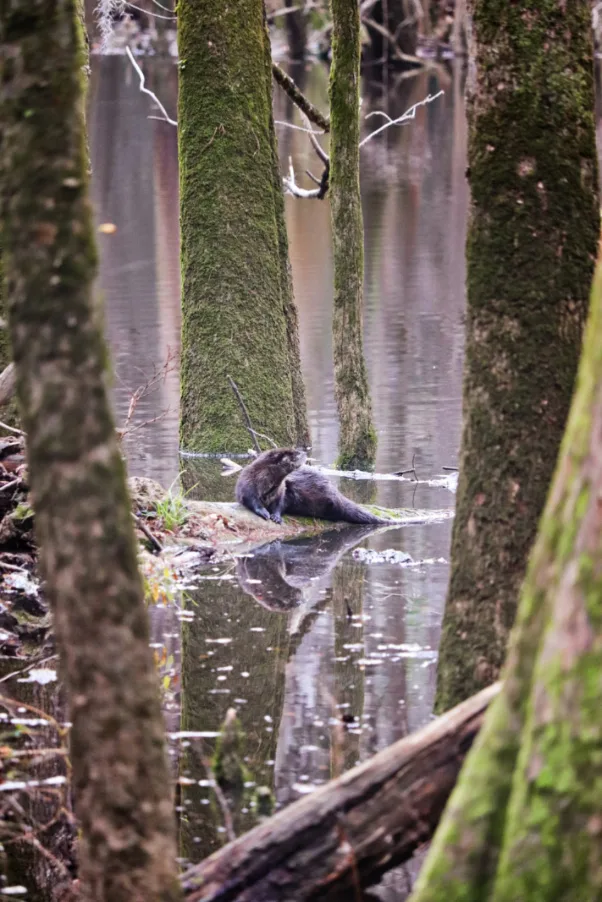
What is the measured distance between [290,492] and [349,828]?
6.71 meters

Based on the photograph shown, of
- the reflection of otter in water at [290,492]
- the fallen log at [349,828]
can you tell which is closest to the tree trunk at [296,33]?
the reflection of otter in water at [290,492]

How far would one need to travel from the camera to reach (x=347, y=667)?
7492mm

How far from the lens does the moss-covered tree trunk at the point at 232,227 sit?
13.4 metres

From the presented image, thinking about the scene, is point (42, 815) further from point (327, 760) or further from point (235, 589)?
point (235, 589)

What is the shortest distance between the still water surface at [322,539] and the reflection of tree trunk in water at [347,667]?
0.04 feet

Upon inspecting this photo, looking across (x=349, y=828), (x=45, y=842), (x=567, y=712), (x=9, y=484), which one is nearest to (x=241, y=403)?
(x=9, y=484)

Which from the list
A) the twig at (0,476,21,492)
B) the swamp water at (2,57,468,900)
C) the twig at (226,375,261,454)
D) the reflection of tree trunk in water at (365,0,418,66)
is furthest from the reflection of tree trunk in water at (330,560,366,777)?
the reflection of tree trunk in water at (365,0,418,66)

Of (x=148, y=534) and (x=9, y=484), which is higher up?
(x=9, y=484)

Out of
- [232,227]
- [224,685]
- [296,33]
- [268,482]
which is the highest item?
[296,33]

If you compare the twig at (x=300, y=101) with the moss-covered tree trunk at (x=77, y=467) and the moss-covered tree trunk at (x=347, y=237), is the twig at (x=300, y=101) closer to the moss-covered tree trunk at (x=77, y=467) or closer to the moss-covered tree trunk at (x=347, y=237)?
the moss-covered tree trunk at (x=347, y=237)

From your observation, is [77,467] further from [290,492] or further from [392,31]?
[392,31]

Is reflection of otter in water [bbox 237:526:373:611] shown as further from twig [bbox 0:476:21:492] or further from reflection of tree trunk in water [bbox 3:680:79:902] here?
reflection of tree trunk in water [bbox 3:680:79:902]

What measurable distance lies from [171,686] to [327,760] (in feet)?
4.32

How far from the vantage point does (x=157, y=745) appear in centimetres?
418
